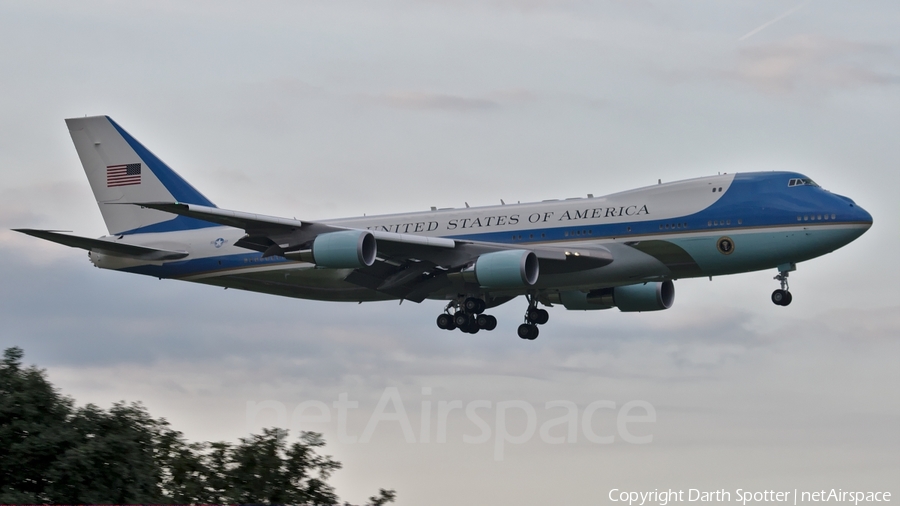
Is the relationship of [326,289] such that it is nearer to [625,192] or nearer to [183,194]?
[183,194]

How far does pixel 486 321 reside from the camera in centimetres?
5316

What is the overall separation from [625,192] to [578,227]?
2387 millimetres

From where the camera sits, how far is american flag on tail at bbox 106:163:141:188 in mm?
58062

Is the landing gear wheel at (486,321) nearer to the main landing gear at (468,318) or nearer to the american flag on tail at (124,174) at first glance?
the main landing gear at (468,318)

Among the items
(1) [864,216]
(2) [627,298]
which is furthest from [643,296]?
(1) [864,216]

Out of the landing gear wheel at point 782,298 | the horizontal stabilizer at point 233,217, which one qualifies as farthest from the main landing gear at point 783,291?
the horizontal stabilizer at point 233,217

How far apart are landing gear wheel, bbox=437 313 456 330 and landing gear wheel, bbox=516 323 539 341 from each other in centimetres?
324

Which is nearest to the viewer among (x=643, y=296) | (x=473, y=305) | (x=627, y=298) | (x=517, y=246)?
(x=517, y=246)

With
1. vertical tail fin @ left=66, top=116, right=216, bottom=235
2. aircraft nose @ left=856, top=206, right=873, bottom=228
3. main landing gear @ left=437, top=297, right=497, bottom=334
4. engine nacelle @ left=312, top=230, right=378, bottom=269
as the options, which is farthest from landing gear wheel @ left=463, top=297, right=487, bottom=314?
aircraft nose @ left=856, top=206, right=873, bottom=228

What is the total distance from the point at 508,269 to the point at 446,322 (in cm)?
734

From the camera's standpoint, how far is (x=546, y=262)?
48031 mm

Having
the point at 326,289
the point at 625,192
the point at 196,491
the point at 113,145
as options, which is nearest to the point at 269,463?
the point at 196,491

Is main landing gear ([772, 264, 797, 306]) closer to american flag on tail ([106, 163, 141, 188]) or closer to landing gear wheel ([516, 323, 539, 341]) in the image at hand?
landing gear wheel ([516, 323, 539, 341])

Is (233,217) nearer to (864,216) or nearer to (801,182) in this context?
(801,182)
